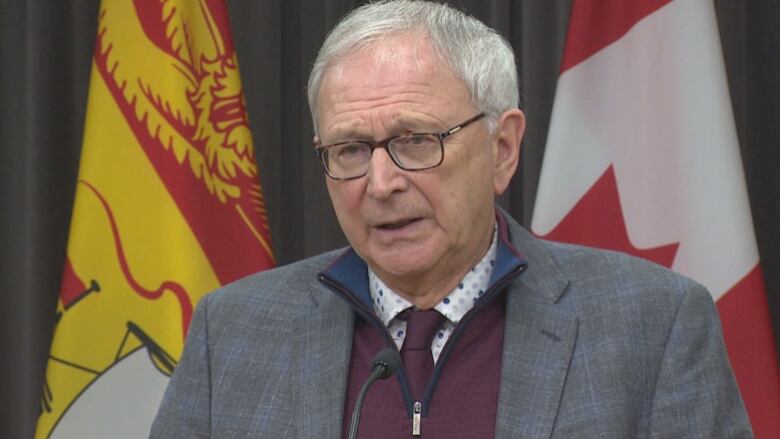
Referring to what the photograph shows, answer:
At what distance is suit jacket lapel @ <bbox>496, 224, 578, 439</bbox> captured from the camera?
5.61 ft

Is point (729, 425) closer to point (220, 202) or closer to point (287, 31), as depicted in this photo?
point (220, 202)

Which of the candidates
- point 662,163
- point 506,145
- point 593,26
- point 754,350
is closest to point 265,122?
point 593,26

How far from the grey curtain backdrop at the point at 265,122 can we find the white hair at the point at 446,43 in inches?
55.9

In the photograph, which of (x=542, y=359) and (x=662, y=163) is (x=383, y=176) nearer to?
(x=542, y=359)

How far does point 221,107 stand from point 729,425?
1600mm

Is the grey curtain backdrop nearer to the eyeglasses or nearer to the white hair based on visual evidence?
the white hair

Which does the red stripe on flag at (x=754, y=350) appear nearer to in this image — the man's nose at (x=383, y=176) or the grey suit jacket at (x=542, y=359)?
the grey suit jacket at (x=542, y=359)

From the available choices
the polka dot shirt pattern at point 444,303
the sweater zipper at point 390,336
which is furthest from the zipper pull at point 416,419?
the polka dot shirt pattern at point 444,303

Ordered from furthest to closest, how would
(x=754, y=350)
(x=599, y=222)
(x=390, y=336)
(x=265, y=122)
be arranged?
(x=265, y=122) → (x=599, y=222) → (x=754, y=350) → (x=390, y=336)

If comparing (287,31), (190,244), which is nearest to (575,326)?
(190,244)

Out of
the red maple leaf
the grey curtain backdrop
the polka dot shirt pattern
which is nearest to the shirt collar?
the polka dot shirt pattern

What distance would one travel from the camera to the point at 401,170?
1.74 meters

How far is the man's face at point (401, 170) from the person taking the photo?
1.75m

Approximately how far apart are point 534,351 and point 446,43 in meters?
0.47
